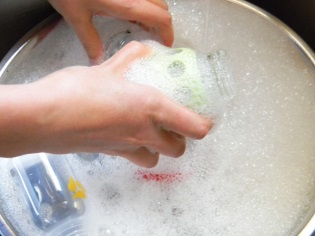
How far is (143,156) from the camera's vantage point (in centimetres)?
52

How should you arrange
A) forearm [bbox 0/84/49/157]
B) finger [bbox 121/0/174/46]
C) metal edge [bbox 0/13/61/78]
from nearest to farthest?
forearm [bbox 0/84/49/157] → finger [bbox 121/0/174/46] → metal edge [bbox 0/13/61/78]

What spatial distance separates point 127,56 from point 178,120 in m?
0.10

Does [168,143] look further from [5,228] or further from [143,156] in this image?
[5,228]

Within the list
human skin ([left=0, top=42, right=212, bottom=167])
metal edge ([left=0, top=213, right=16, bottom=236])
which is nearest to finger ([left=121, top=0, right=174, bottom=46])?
human skin ([left=0, top=42, right=212, bottom=167])

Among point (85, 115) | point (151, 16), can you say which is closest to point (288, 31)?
point (151, 16)

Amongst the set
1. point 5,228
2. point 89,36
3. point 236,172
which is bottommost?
point 5,228

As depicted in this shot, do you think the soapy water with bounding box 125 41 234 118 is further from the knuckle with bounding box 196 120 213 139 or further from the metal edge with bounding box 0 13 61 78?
the metal edge with bounding box 0 13 61 78

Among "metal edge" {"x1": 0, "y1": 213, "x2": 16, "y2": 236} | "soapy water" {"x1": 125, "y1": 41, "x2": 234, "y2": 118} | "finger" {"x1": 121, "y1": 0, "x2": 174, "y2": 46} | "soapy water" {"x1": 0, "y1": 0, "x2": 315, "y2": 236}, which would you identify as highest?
→ "finger" {"x1": 121, "y1": 0, "x2": 174, "y2": 46}

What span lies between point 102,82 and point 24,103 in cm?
7

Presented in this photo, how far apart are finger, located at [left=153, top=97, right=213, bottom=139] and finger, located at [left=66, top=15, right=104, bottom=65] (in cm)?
21

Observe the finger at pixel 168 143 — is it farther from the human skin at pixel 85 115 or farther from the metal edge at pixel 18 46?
the metal edge at pixel 18 46

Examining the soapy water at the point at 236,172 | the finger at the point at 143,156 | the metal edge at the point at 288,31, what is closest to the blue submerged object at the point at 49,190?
the soapy water at the point at 236,172

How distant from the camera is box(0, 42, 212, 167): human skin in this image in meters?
0.42

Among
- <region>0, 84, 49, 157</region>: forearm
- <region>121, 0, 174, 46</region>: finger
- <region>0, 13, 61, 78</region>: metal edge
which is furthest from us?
<region>0, 13, 61, 78</region>: metal edge
